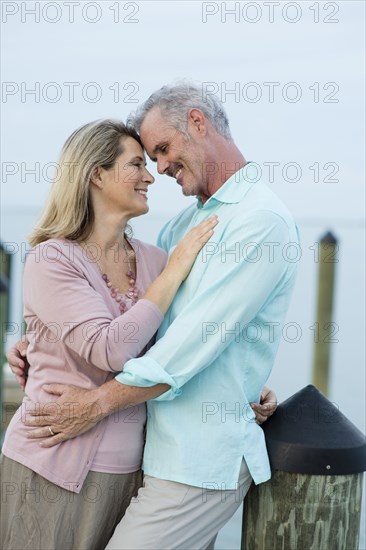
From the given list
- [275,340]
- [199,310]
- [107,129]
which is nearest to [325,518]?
[275,340]

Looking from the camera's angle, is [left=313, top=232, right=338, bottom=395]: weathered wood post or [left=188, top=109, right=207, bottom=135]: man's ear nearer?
[left=188, top=109, right=207, bottom=135]: man's ear

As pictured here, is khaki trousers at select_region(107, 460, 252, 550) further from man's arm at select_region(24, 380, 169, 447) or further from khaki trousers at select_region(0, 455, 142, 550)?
man's arm at select_region(24, 380, 169, 447)

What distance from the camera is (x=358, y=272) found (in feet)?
38.4

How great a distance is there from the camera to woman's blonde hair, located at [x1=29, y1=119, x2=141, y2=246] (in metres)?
2.21

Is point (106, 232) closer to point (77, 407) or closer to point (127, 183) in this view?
point (127, 183)

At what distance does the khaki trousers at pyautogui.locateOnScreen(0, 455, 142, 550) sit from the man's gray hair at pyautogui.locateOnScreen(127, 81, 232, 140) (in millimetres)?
831

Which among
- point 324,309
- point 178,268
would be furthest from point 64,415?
point 324,309

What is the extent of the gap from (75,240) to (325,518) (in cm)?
84

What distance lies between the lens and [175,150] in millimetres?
2260

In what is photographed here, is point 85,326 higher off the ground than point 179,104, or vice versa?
point 179,104

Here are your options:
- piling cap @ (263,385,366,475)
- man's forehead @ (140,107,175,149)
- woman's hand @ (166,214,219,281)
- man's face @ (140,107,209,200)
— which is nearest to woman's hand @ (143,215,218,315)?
woman's hand @ (166,214,219,281)

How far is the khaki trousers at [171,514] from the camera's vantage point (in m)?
2.09

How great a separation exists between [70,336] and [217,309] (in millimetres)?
326

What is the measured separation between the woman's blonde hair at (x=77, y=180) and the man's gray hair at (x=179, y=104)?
85 millimetres
